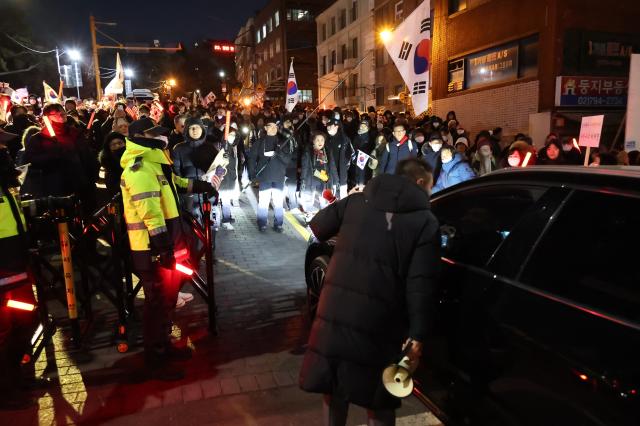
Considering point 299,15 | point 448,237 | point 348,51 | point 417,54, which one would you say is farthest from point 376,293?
point 299,15

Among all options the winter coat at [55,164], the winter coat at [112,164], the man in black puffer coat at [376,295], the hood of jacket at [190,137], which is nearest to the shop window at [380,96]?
the hood of jacket at [190,137]

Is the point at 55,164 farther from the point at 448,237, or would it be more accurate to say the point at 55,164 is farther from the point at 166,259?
the point at 448,237

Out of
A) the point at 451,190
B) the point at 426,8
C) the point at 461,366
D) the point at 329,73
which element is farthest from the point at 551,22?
the point at 329,73

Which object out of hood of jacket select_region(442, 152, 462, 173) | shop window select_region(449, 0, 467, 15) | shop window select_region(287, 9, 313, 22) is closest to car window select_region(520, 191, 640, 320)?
hood of jacket select_region(442, 152, 462, 173)

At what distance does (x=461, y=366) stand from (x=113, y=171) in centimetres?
479

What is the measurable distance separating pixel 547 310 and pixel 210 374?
2883 mm

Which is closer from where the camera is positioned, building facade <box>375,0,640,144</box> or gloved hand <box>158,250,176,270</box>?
gloved hand <box>158,250,176,270</box>

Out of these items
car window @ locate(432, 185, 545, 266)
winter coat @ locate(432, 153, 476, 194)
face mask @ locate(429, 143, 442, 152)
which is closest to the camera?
car window @ locate(432, 185, 545, 266)

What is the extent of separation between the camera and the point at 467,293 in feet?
8.68

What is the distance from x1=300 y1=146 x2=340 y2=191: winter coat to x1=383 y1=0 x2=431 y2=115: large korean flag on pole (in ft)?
8.73

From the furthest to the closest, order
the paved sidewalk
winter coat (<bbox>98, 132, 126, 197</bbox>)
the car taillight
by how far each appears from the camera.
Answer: winter coat (<bbox>98, 132, 126, 197</bbox>), the car taillight, the paved sidewalk

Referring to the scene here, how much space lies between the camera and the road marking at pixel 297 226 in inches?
338

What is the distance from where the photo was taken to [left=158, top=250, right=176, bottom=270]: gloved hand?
377cm

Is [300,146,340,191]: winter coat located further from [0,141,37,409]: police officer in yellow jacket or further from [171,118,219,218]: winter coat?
[0,141,37,409]: police officer in yellow jacket
